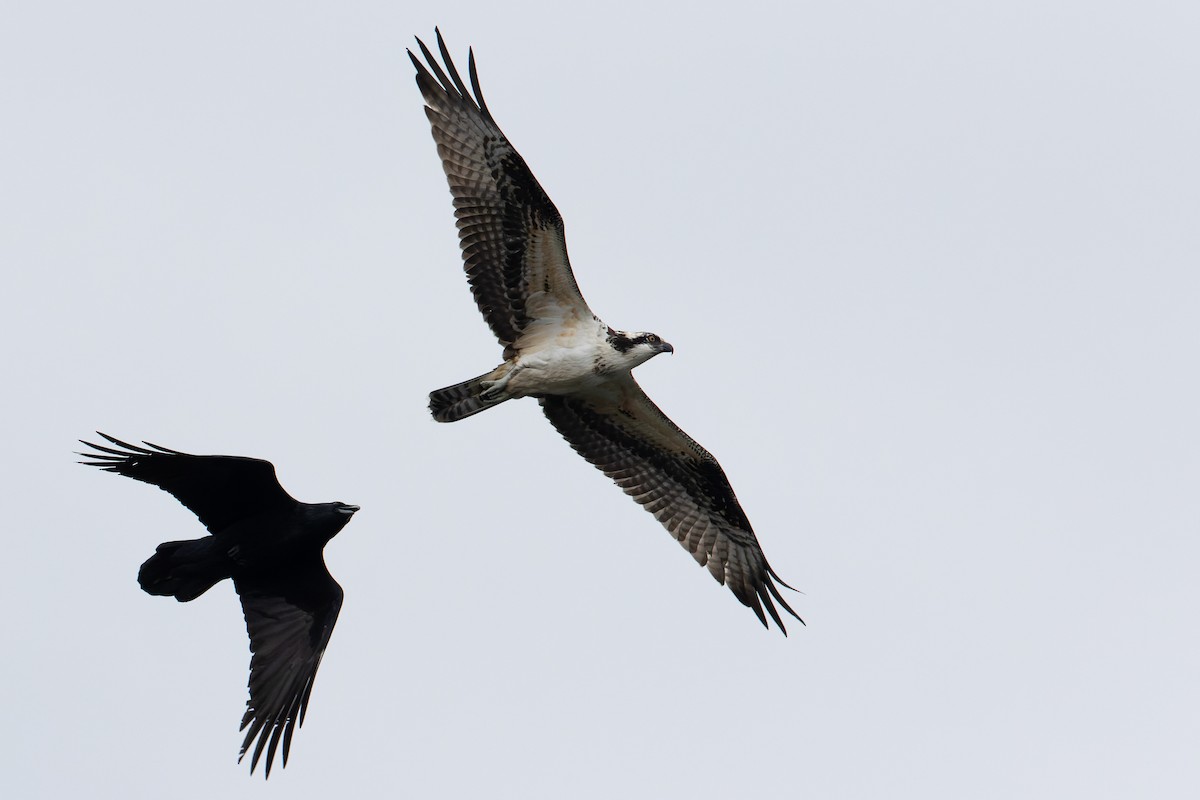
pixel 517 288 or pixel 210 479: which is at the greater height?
pixel 517 288

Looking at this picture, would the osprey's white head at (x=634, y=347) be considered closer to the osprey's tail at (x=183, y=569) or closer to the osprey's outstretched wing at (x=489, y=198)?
the osprey's outstretched wing at (x=489, y=198)

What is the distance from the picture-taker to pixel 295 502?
13.3 metres

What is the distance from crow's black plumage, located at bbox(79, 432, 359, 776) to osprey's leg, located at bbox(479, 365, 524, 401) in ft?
7.81

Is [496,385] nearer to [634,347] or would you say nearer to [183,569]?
[634,347]

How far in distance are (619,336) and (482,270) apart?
1.33m

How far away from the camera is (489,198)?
587 inches

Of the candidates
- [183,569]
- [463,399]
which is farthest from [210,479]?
[463,399]

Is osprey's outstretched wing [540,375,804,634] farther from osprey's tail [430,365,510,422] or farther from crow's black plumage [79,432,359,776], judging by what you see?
crow's black plumage [79,432,359,776]

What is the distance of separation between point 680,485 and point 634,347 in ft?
7.41

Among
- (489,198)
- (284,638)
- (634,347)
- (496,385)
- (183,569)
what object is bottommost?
(284,638)

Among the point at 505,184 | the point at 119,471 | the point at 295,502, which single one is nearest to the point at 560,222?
the point at 505,184

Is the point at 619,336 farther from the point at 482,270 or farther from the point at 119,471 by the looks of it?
the point at 119,471

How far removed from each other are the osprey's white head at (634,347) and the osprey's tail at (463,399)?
994mm

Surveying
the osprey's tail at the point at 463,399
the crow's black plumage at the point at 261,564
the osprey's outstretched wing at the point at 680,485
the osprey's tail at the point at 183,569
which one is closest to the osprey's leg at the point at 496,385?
the osprey's tail at the point at 463,399
